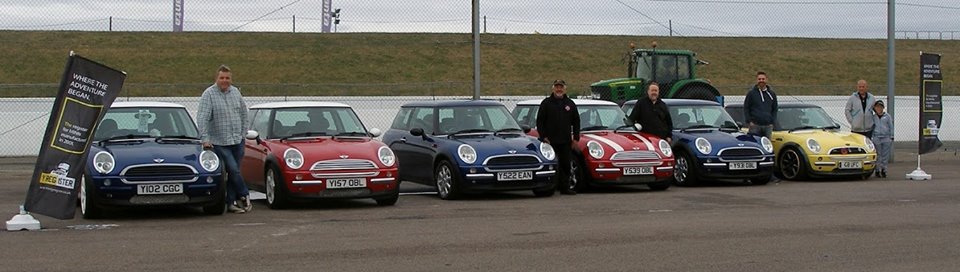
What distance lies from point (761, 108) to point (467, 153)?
5.64m

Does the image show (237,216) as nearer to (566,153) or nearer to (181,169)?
(181,169)

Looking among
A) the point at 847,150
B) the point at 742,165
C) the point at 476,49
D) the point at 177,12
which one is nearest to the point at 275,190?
the point at 742,165

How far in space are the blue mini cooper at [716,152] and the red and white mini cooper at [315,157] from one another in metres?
4.88

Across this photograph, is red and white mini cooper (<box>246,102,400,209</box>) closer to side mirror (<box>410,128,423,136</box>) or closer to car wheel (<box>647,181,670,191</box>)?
side mirror (<box>410,128,423,136</box>)

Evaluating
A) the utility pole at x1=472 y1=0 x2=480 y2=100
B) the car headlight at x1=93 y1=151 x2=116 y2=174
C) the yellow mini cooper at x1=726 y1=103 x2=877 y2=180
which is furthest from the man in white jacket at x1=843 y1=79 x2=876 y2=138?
the car headlight at x1=93 y1=151 x2=116 y2=174

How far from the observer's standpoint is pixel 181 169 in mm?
12852

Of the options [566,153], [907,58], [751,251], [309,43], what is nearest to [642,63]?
[566,153]

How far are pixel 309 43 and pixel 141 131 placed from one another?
135 ft

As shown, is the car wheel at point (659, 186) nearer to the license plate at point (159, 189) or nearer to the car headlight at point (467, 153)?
the car headlight at point (467, 153)

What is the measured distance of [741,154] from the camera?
17.7m

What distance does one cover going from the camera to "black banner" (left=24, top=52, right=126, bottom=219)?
1180 cm

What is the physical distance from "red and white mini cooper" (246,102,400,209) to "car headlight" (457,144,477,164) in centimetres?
111

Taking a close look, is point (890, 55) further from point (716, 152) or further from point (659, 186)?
point (659, 186)

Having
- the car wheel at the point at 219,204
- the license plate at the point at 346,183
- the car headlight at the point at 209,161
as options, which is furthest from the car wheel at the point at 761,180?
the car headlight at the point at 209,161
